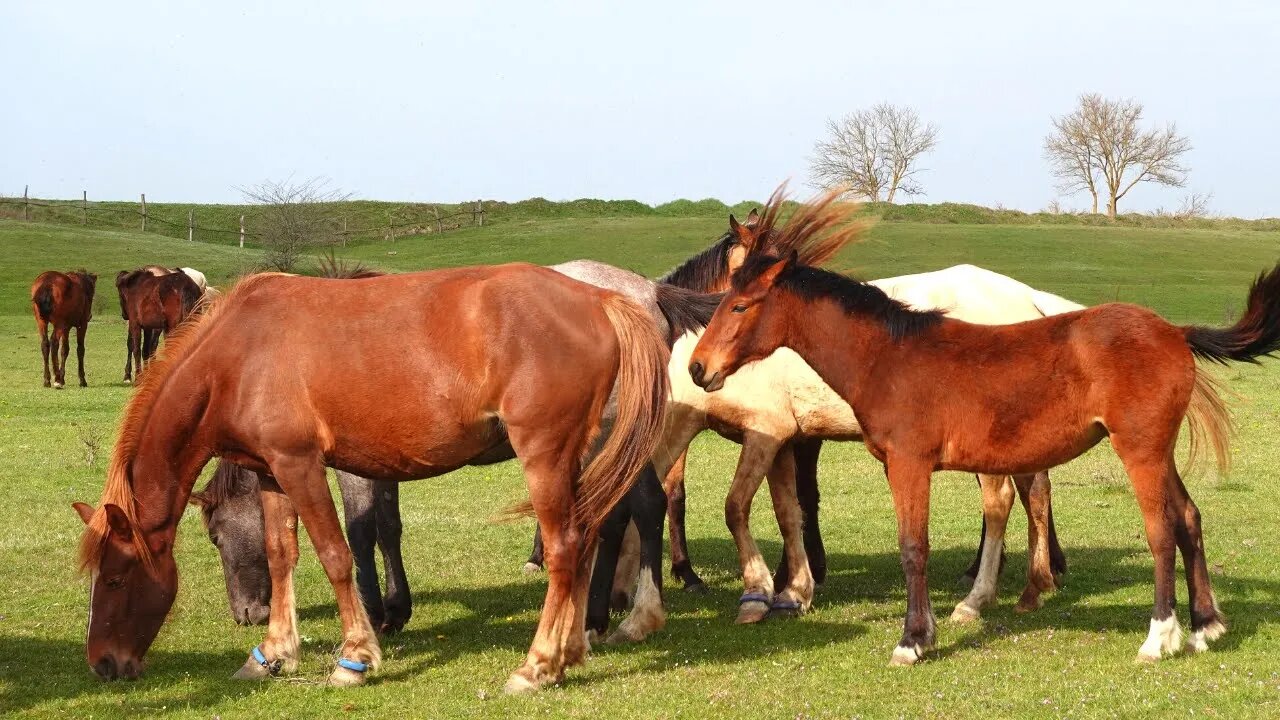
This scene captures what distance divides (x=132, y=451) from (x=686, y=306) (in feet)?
10.9

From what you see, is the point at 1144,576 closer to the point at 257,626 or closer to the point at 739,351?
the point at 739,351

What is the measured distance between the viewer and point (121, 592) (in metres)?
6.05

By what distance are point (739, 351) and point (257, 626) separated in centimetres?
343

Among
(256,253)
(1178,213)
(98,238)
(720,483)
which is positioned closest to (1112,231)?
(1178,213)

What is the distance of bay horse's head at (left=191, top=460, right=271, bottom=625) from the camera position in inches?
291

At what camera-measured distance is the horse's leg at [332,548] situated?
235 inches

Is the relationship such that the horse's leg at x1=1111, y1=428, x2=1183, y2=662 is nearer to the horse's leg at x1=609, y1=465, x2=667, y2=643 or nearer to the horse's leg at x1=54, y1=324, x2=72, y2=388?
the horse's leg at x1=609, y1=465, x2=667, y2=643

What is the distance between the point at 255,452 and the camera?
607 centimetres

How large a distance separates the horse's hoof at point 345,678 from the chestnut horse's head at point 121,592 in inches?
37.9

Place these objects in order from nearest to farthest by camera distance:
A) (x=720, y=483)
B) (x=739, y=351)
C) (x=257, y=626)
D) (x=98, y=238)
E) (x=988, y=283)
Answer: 1. (x=739, y=351)
2. (x=257, y=626)
3. (x=988, y=283)
4. (x=720, y=483)
5. (x=98, y=238)

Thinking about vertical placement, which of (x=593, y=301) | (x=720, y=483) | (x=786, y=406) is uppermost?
(x=593, y=301)

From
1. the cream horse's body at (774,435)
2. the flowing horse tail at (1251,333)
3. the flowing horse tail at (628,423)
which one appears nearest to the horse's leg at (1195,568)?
the flowing horse tail at (1251,333)

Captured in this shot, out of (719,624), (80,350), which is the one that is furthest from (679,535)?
(80,350)

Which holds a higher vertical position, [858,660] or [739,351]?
[739,351]
